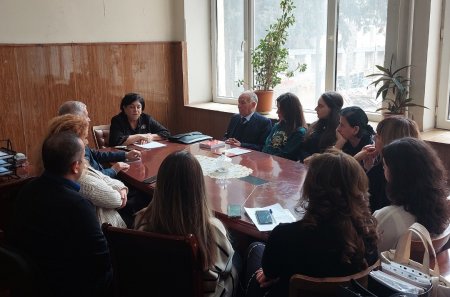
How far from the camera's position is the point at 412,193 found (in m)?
1.78

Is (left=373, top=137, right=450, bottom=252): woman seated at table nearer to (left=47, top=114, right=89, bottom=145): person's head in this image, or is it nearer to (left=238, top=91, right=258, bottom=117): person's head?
(left=47, top=114, right=89, bottom=145): person's head

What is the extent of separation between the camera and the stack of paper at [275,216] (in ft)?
6.42

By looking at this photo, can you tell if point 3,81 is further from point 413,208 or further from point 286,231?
point 413,208

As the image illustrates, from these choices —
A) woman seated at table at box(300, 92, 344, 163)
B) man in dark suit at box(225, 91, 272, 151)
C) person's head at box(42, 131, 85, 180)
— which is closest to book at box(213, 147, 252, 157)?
man in dark suit at box(225, 91, 272, 151)

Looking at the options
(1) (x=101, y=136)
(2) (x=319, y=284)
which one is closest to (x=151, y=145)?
(1) (x=101, y=136)

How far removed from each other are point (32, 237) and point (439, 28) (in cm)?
326

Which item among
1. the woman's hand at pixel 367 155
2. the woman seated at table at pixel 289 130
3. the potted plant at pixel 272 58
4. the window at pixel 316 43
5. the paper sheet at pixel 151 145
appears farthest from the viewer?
the potted plant at pixel 272 58

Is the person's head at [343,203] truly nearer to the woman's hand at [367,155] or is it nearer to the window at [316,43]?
the woman's hand at [367,155]

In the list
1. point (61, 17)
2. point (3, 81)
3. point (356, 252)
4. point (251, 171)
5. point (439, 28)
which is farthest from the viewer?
point (61, 17)

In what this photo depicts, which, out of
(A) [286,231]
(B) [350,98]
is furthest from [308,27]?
(A) [286,231]

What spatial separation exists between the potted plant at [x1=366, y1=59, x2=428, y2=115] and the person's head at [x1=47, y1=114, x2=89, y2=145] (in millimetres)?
2288

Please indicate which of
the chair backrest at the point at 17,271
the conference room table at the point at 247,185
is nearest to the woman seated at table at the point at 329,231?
the conference room table at the point at 247,185

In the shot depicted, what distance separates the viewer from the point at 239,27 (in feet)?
16.9

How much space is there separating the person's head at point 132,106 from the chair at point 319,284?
2.93 meters
